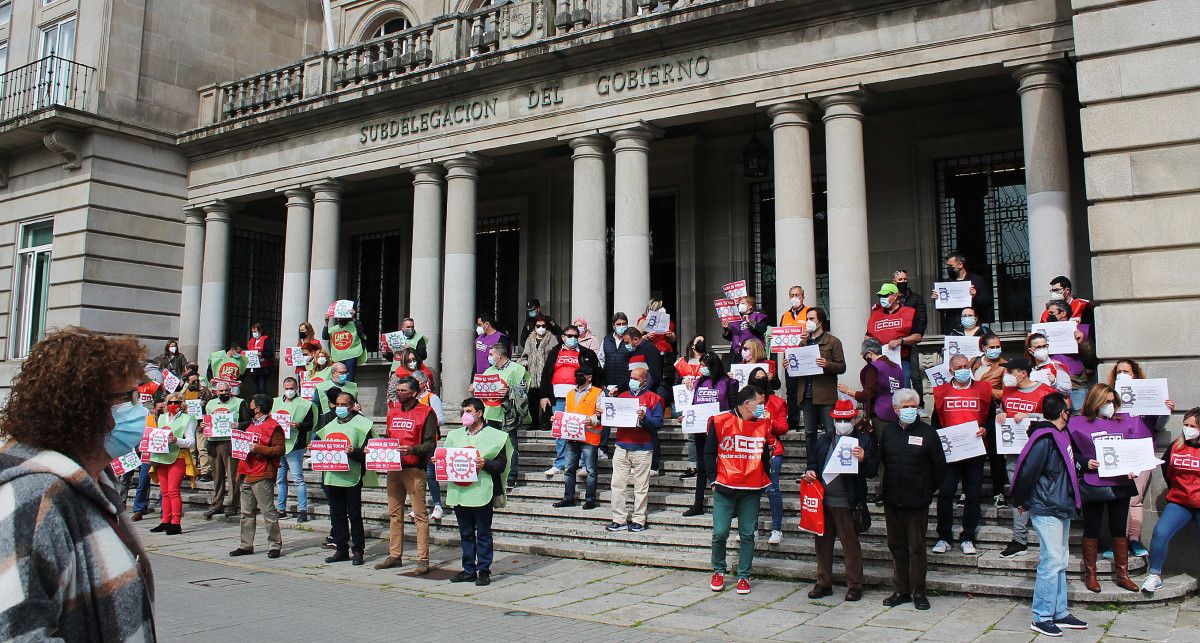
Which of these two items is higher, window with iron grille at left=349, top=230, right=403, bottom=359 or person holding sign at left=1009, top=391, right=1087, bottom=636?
window with iron grille at left=349, top=230, right=403, bottom=359

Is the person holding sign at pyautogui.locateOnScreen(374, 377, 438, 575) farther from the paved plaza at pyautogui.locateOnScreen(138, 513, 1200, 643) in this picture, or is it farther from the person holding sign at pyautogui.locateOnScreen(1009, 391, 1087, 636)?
the person holding sign at pyautogui.locateOnScreen(1009, 391, 1087, 636)

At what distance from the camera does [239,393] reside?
17.1 meters

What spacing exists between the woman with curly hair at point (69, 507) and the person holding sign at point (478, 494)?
6.60 meters

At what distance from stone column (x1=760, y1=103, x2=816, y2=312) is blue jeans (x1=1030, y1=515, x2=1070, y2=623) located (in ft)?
20.7

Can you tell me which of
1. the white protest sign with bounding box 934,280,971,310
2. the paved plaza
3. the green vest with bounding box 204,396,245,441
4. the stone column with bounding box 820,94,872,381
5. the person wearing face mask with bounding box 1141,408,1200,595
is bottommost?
the paved plaza

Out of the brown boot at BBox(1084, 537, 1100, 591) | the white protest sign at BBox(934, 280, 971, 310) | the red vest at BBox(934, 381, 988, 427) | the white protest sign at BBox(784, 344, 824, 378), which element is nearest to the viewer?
the brown boot at BBox(1084, 537, 1100, 591)

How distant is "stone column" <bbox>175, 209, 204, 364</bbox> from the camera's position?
20.8 meters

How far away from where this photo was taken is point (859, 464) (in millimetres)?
8516

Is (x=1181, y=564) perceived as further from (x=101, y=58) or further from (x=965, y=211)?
(x=101, y=58)

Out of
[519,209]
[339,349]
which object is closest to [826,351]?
[339,349]

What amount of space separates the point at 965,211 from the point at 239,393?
13813mm

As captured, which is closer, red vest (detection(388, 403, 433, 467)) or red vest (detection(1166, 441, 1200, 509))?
red vest (detection(1166, 441, 1200, 509))

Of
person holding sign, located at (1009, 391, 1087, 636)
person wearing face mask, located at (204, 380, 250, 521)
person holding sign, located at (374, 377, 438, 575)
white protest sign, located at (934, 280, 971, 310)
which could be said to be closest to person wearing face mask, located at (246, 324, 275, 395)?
person wearing face mask, located at (204, 380, 250, 521)

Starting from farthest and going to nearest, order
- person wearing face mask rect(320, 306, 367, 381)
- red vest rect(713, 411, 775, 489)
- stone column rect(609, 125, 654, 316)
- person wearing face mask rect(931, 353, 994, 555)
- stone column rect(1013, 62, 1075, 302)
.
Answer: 1. person wearing face mask rect(320, 306, 367, 381)
2. stone column rect(609, 125, 654, 316)
3. stone column rect(1013, 62, 1075, 302)
4. person wearing face mask rect(931, 353, 994, 555)
5. red vest rect(713, 411, 775, 489)
